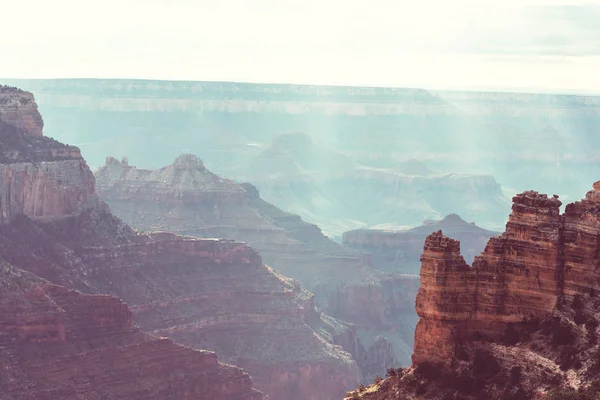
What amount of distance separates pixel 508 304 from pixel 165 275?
212 ft

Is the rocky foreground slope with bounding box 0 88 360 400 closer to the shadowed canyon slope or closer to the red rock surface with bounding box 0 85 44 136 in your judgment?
the red rock surface with bounding box 0 85 44 136

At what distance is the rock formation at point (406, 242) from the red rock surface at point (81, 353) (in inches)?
3331

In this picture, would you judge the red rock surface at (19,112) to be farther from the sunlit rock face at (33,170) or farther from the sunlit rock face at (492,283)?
the sunlit rock face at (492,283)

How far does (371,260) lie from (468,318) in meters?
119

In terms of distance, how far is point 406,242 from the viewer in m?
177

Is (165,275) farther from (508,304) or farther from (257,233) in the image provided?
(508,304)

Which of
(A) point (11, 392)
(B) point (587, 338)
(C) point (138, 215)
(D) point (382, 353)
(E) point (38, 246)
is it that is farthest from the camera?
(C) point (138, 215)

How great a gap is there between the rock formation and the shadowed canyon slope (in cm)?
1646

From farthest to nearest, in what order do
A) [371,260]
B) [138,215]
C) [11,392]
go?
[371,260] → [138,215] → [11,392]

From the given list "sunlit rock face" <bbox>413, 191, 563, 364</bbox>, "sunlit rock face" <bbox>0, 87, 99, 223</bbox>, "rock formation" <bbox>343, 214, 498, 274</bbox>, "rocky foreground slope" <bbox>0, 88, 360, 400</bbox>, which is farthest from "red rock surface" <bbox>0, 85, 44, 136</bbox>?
"rock formation" <bbox>343, 214, 498, 274</bbox>

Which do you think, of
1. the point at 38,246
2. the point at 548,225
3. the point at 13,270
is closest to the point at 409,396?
the point at 548,225

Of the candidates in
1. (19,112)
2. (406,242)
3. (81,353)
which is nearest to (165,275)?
(19,112)

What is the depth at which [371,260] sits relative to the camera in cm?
16450

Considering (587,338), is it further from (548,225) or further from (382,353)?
(382,353)
